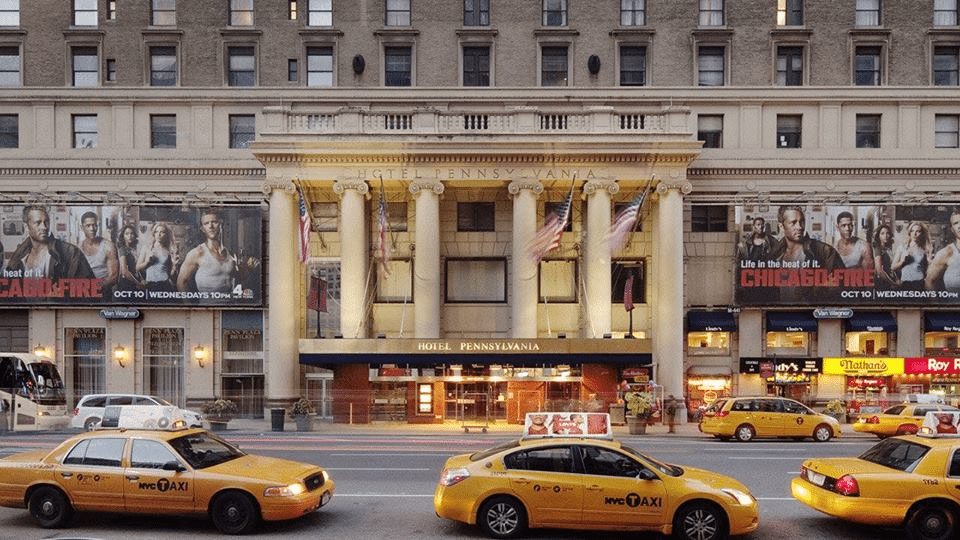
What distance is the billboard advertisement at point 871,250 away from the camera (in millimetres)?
32812

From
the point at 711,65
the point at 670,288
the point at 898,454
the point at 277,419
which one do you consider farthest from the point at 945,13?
the point at 277,419

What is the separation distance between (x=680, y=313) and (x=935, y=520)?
2133cm

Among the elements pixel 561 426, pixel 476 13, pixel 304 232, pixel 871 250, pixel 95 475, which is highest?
pixel 476 13

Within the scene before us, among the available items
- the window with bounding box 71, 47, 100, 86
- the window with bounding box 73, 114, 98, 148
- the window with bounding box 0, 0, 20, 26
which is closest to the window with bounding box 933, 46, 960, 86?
the window with bounding box 71, 47, 100, 86

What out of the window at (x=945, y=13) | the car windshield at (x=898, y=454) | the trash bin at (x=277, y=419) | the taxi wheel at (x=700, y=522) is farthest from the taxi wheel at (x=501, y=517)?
the window at (x=945, y=13)

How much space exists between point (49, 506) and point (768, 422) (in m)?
21.6

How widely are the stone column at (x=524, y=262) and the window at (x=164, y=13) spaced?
64.3ft

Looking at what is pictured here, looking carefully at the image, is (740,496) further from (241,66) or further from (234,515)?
(241,66)

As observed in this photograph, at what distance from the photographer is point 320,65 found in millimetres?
36000

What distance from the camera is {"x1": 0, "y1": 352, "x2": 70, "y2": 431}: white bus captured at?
28.2 metres

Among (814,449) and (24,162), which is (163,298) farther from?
(814,449)

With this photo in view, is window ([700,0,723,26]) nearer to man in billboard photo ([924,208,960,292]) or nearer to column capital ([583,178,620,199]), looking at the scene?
column capital ([583,178,620,199])

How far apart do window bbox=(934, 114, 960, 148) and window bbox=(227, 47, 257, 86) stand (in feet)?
112

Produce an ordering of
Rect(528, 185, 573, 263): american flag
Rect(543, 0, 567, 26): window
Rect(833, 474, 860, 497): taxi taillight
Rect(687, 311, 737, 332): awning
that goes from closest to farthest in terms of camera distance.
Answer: Rect(833, 474, 860, 497): taxi taillight < Rect(528, 185, 573, 263): american flag < Rect(687, 311, 737, 332): awning < Rect(543, 0, 567, 26): window
